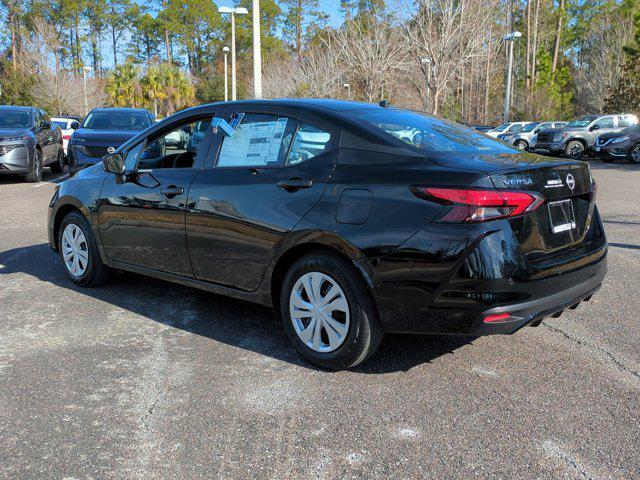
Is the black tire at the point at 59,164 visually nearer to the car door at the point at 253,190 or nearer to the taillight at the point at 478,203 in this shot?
the car door at the point at 253,190

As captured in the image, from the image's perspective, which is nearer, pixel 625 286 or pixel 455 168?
pixel 455 168

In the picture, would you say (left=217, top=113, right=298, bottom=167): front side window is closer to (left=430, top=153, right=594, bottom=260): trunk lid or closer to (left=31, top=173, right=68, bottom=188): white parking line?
(left=430, top=153, right=594, bottom=260): trunk lid

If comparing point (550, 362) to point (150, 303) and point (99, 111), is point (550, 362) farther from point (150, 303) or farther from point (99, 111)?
point (99, 111)

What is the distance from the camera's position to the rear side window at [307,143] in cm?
390

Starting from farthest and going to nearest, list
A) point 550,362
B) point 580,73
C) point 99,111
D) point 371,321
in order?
point 580,73 < point 99,111 < point 550,362 < point 371,321

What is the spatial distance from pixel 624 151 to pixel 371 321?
21739mm

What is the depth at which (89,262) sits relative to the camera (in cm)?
552

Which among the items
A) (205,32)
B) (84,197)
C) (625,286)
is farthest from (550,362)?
(205,32)

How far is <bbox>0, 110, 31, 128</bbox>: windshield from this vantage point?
14820 mm

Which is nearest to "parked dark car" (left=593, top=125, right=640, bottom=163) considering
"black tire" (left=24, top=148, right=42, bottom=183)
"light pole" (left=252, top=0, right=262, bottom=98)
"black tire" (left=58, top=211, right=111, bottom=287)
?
"light pole" (left=252, top=0, right=262, bottom=98)

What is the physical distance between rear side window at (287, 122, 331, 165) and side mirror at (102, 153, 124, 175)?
174 centimetres

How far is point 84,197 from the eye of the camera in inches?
215

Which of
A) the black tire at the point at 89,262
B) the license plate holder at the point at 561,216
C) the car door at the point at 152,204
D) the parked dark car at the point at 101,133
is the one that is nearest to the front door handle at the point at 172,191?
the car door at the point at 152,204

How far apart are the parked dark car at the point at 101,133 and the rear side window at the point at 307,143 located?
Result: 26.5 ft
